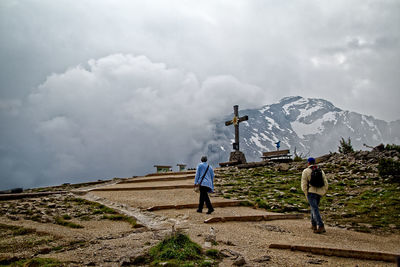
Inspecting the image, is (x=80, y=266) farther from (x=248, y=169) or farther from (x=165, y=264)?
(x=248, y=169)

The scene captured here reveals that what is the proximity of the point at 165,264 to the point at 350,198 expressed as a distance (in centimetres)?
1008

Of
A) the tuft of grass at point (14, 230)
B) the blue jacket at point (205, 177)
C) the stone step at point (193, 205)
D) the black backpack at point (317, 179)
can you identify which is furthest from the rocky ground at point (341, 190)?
the tuft of grass at point (14, 230)

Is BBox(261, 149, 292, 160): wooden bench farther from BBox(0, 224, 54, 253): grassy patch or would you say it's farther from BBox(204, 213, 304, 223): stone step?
BBox(0, 224, 54, 253): grassy patch

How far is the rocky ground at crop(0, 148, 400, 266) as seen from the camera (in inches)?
203

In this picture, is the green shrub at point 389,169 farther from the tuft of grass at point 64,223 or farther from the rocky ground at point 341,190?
the tuft of grass at point 64,223

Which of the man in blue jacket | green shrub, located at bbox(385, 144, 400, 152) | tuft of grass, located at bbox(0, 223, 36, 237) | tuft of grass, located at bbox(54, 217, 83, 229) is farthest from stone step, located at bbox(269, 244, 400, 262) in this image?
green shrub, located at bbox(385, 144, 400, 152)

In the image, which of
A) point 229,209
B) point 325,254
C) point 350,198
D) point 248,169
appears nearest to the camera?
point 325,254

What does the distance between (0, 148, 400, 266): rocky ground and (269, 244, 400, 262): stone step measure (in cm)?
22

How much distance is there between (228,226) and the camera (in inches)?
306

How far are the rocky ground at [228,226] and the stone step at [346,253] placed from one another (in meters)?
0.22

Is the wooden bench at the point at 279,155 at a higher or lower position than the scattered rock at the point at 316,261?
higher

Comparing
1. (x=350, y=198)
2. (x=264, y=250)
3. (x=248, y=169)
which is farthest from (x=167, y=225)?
(x=248, y=169)

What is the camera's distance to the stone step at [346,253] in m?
5.16

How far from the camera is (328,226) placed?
27.4ft
